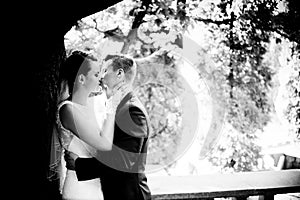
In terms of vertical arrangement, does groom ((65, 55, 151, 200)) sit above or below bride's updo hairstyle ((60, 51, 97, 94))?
below

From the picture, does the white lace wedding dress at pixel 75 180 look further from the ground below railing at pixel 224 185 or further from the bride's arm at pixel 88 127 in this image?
the ground below railing at pixel 224 185

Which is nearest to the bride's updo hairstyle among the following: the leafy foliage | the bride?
the bride

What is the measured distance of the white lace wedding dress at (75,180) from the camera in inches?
78.2

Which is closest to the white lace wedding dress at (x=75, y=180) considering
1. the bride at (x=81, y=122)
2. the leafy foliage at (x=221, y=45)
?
the bride at (x=81, y=122)

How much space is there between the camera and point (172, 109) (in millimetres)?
5148

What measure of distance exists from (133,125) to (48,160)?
0.60m

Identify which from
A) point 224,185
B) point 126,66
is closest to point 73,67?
point 126,66

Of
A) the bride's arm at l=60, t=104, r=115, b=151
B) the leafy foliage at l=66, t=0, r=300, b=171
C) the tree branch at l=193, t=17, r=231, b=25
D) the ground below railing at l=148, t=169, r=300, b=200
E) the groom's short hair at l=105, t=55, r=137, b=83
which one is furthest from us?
the tree branch at l=193, t=17, r=231, b=25

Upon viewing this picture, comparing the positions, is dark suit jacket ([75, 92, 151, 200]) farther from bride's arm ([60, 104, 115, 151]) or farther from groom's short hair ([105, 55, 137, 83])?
groom's short hair ([105, 55, 137, 83])

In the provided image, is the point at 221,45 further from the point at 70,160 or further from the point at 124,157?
the point at 70,160

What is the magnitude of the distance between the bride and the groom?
0.14ft

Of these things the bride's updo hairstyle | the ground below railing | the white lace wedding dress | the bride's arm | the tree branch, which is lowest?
the ground below railing

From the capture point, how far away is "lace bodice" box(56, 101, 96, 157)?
1.97 metres

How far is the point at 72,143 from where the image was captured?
2.01 metres
